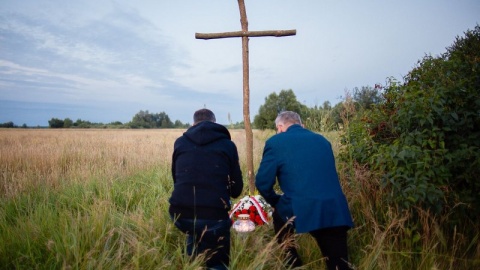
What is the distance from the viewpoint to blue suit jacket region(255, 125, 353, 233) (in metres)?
2.30

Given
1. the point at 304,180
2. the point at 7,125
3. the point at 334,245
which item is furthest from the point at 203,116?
the point at 7,125

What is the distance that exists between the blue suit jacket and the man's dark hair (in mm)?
674

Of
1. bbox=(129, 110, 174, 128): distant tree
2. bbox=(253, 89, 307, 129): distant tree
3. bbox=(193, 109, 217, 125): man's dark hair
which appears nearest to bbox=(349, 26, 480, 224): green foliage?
bbox=(193, 109, 217, 125): man's dark hair

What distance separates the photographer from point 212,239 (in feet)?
7.87

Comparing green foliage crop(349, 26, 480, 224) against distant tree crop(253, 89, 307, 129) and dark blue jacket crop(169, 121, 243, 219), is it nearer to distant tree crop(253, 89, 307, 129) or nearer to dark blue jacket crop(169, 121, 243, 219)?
dark blue jacket crop(169, 121, 243, 219)

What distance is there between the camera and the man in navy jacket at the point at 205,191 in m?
2.41

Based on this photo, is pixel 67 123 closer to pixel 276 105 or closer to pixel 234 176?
pixel 276 105

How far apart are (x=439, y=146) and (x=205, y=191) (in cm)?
280

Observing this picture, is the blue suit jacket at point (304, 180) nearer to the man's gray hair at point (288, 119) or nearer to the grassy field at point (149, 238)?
the man's gray hair at point (288, 119)

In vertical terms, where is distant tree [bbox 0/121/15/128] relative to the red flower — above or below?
above

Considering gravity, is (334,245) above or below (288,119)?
below

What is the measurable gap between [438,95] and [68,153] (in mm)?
9685

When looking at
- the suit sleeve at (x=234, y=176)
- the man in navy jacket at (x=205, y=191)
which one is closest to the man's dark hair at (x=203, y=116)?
the man in navy jacket at (x=205, y=191)

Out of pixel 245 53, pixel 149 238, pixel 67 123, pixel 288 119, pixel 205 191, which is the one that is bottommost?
pixel 149 238
